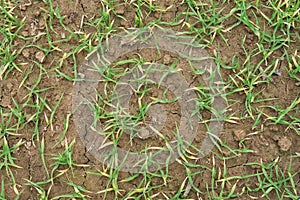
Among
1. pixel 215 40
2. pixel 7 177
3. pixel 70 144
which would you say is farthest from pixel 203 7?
pixel 7 177

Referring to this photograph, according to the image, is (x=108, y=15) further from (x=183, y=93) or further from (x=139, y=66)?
(x=183, y=93)

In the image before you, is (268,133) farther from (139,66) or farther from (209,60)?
(139,66)

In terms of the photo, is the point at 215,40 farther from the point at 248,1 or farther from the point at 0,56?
the point at 0,56

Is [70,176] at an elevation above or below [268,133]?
below

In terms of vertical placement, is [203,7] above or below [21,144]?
above

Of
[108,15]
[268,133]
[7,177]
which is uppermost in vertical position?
[108,15]

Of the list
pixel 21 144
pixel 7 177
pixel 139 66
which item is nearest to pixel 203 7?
pixel 139 66
